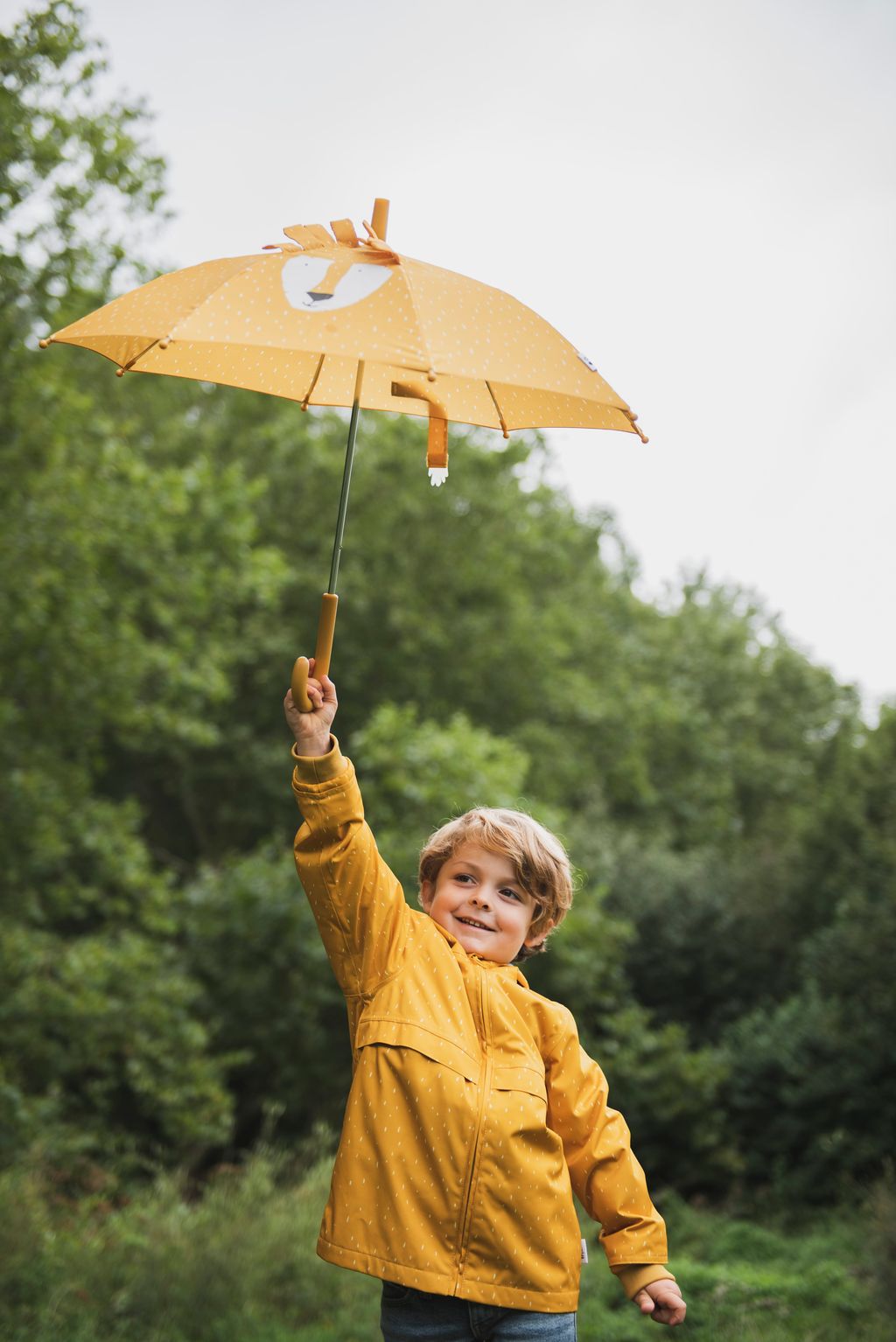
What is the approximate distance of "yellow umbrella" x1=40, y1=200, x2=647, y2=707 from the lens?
7.24 ft

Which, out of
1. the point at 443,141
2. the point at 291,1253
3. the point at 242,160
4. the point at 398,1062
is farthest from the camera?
the point at 242,160

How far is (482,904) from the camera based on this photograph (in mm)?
2562

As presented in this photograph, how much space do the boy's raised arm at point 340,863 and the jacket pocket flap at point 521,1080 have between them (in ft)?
0.97

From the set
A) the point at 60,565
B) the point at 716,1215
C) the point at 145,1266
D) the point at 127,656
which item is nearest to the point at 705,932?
the point at 716,1215

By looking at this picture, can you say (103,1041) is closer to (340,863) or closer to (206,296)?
(340,863)

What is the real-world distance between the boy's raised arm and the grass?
333 centimetres

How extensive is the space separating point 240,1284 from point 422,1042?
3.94 metres

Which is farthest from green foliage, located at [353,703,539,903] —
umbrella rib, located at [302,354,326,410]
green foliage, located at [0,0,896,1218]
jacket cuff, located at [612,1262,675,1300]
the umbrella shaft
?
jacket cuff, located at [612,1262,675,1300]

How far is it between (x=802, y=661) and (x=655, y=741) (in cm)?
513

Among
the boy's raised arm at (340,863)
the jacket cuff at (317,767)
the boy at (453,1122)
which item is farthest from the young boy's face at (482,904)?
the jacket cuff at (317,767)

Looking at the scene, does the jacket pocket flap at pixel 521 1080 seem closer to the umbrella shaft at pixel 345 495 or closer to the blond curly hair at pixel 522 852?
the blond curly hair at pixel 522 852

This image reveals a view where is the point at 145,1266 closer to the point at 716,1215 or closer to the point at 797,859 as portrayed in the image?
the point at 716,1215

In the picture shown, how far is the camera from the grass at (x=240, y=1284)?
5.11 m

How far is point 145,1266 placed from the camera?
213 inches
